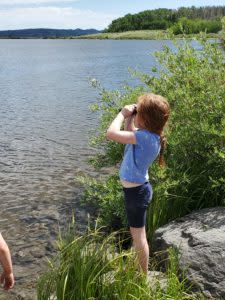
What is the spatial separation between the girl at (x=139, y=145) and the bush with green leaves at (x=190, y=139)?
1.56 meters

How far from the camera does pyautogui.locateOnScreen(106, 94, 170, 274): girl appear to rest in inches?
223

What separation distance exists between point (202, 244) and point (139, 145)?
1759 millimetres

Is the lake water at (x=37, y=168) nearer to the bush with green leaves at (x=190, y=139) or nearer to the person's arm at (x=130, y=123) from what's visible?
the bush with green leaves at (x=190, y=139)

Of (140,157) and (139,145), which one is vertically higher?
(139,145)

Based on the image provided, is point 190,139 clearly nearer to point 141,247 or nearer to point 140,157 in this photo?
point 140,157

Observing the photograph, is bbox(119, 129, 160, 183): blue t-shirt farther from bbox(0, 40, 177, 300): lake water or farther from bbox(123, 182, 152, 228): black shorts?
bbox(0, 40, 177, 300): lake water

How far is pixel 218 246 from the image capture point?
6.25 meters

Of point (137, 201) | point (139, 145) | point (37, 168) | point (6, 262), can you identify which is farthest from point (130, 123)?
point (37, 168)

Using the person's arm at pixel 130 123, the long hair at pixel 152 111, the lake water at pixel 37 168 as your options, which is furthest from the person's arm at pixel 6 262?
the lake water at pixel 37 168

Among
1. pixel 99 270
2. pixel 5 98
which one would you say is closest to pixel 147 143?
pixel 99 270

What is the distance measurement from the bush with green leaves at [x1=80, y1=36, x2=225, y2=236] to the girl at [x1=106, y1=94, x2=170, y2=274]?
1.56m

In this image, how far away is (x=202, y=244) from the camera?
20.9ft

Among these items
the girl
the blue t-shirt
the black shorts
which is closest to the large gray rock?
the girl

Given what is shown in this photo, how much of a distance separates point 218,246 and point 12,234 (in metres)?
4.91
